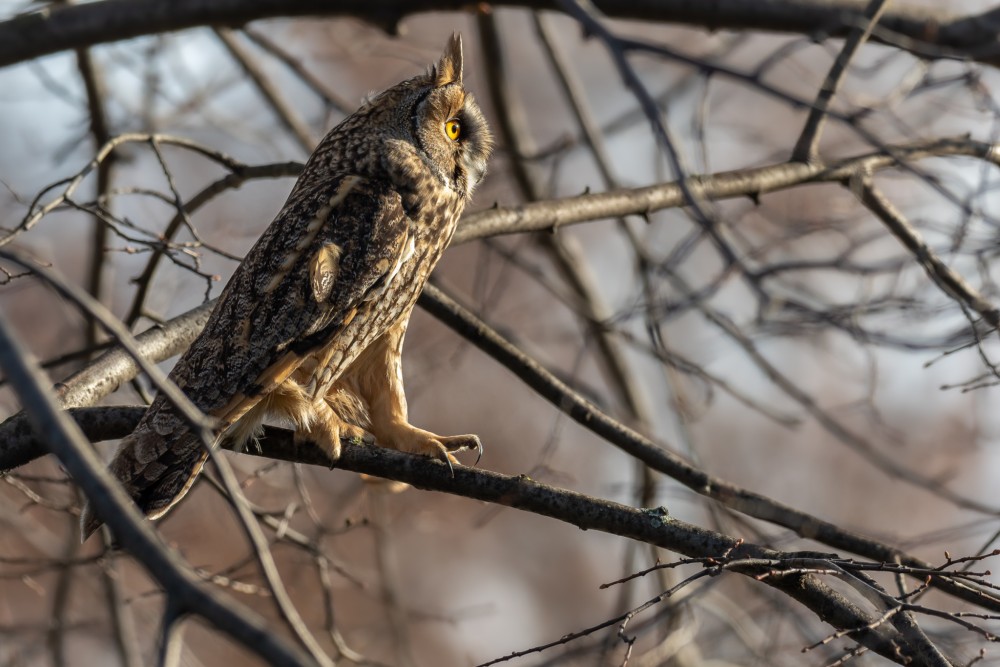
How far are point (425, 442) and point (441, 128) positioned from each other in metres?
1.07

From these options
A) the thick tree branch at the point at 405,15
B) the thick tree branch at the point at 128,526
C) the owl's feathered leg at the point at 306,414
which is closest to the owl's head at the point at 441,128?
the thick tree branch at the point at 405,15

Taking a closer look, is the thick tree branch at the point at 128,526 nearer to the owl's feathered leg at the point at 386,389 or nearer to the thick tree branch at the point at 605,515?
the thick tree branch at the point at 605,515

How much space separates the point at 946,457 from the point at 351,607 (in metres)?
4.55

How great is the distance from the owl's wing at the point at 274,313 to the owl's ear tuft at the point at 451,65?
1.92 ft

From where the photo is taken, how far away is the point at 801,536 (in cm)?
275

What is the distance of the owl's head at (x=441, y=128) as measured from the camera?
3182 mm

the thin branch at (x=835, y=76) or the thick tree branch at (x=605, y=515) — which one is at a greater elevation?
the thin branch at (x=835, y=76)

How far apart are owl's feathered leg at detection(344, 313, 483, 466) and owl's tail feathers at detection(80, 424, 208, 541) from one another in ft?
1.96

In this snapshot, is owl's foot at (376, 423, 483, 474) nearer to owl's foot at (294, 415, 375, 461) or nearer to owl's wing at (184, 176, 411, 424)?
owl's foot at (294, 415, 375, 461)

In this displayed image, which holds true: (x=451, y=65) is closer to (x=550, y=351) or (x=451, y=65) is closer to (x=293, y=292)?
(x=293, y=292)

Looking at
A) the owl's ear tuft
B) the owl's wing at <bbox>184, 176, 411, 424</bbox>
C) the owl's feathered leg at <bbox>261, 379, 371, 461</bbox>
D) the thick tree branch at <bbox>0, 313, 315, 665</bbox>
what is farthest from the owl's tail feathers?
the owl's ear tuft

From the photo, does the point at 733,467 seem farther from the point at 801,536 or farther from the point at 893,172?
the point at 801,536

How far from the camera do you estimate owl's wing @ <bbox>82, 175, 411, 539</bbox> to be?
256cm

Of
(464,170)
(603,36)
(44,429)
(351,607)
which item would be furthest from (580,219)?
(351,607)
